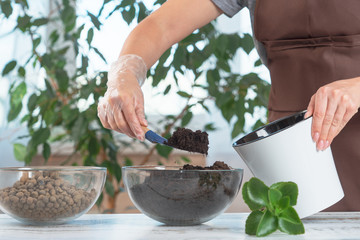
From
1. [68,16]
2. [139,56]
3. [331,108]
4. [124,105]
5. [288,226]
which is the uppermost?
[68,16]

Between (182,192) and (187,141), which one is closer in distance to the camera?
(182,192)

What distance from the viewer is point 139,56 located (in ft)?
4.49

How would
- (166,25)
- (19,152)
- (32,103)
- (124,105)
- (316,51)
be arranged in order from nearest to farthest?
(124,105), (316,51), (166,25), (32,103), (19,152)

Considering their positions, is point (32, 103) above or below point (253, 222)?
above

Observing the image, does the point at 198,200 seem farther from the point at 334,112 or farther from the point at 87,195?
the point at 334,112

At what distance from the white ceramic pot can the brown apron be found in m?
0.45

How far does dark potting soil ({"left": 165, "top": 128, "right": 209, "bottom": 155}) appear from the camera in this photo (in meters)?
0.99

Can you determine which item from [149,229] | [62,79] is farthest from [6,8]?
[149,229]

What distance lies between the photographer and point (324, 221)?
36.9 inches

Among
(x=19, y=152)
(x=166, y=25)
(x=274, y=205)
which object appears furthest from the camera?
(x=19, y=152)

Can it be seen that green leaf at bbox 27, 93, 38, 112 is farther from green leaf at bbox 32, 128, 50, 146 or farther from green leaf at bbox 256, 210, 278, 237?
green leaf at bbox 256, 210, 278, 237

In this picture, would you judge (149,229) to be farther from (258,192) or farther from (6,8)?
(6,8)

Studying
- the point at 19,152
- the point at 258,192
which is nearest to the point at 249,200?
the point at 258,192

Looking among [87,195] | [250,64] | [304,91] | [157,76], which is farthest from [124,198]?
[87,195]
